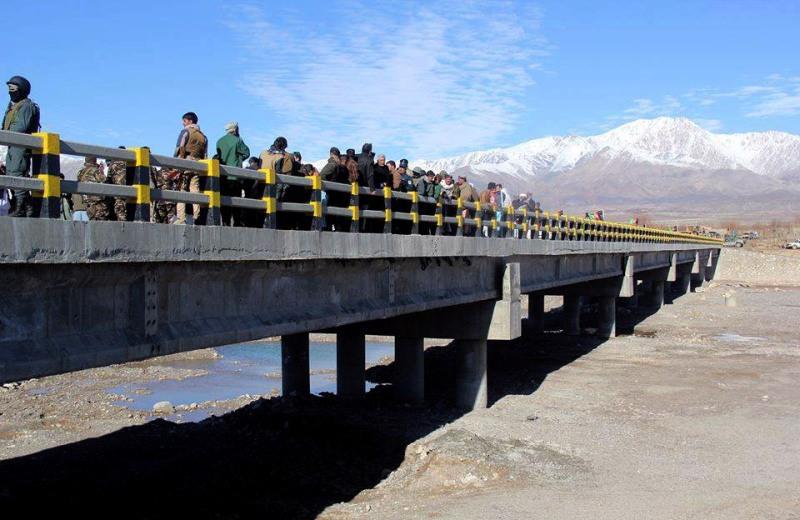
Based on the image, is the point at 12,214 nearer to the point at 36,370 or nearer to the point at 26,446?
the point at 36,370

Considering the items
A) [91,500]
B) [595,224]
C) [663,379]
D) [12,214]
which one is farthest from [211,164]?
[595,224]

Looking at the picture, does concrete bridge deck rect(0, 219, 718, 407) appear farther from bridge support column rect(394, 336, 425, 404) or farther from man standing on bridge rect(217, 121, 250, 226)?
man standing on bridge rect(217, 121, 250, 226)

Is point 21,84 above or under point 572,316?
above

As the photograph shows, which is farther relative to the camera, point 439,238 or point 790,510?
point 439,238

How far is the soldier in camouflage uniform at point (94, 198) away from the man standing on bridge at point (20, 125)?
1508 millimetres

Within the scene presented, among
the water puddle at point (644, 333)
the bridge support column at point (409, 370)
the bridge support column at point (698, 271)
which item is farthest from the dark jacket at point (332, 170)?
the bridge support column at point (698, 271)

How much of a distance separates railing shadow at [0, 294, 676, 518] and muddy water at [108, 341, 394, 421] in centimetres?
373

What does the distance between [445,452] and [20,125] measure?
914 cm

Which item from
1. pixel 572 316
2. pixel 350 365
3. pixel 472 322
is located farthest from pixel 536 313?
pixel 472 322

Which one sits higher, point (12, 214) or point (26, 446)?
point (12, 214)

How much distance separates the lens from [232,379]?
100 ft

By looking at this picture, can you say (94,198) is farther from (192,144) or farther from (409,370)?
(409,370)

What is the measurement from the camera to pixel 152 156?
8719 millimetres

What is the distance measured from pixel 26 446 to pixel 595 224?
21.9m
